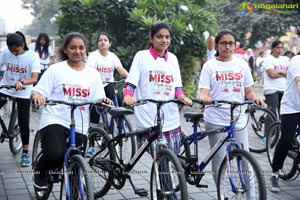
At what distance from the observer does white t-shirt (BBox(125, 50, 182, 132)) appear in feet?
13.4

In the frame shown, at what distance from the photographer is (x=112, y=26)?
37.9 feet

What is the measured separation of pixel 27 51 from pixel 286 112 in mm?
3466

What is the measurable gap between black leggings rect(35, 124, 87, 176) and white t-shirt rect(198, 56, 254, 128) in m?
1.45

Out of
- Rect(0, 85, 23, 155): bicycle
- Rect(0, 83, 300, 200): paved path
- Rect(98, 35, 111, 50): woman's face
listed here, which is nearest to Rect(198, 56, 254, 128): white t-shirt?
Rect(0, 83, 300, 200): paved path

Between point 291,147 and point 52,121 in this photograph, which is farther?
Result: point 291,147

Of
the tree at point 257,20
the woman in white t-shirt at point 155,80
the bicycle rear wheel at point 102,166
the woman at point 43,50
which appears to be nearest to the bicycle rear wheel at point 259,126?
the woman in white t-shirt at point 155,80

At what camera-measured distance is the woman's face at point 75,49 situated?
147 inches

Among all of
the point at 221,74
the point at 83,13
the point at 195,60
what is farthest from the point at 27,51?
the point at 195,60

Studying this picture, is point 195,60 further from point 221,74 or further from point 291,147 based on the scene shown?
point 221,74

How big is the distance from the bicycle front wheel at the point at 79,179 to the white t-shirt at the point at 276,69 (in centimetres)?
465

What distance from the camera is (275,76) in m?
7.02

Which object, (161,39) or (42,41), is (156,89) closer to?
(161,39)

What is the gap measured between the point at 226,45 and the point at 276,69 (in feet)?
11.3

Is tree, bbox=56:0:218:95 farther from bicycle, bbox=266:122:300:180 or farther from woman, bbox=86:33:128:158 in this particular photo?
bicycle, bbox=266:122:300:180
